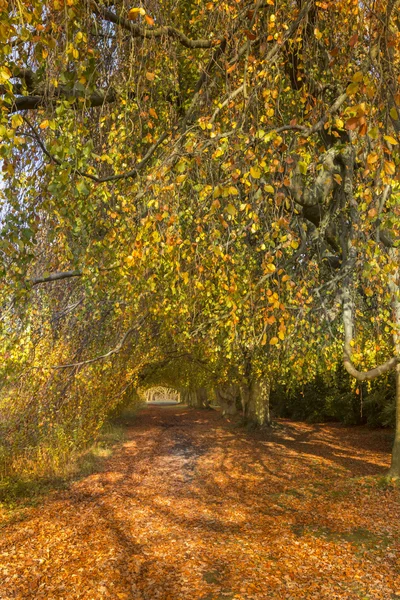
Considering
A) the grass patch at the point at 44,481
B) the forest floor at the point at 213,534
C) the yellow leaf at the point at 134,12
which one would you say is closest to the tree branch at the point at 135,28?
the yellow leaf at the point at 134,12

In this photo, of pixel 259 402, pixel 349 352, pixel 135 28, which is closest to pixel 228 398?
pixel 259 402

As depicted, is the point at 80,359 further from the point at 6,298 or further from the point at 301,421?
the point at 301,421

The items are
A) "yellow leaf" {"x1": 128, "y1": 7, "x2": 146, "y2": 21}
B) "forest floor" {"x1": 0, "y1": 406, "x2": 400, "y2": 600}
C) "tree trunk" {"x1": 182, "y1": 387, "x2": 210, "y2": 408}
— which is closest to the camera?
"yellow leaf" {"x1": 128, "y1": 7, "x2": 146, "y2": 21}

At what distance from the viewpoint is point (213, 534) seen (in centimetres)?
777

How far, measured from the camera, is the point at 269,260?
4.09m

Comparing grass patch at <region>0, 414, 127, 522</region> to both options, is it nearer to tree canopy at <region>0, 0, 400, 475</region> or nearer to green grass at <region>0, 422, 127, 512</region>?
green grass at <region>0, 422, 127, 512</region>

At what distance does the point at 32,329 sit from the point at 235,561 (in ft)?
13.6

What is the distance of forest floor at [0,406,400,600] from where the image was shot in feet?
18.8

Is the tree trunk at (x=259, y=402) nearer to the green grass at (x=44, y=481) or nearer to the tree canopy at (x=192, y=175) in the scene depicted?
the green grass at (x=44, y=481)

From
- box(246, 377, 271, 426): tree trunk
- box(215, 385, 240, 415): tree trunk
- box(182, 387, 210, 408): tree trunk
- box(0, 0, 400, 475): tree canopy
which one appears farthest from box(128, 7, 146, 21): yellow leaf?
box(182, 387, 210, 408): tree trunk

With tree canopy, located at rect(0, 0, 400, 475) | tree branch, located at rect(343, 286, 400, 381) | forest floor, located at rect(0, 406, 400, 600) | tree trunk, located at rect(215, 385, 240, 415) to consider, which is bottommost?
forest floor, located at rect(0, 406, 400, 600)

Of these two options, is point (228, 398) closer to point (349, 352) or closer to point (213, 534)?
point (213, 534)

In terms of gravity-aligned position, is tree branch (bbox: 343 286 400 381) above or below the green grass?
above

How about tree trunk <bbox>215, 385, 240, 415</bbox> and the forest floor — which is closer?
the forest floor
